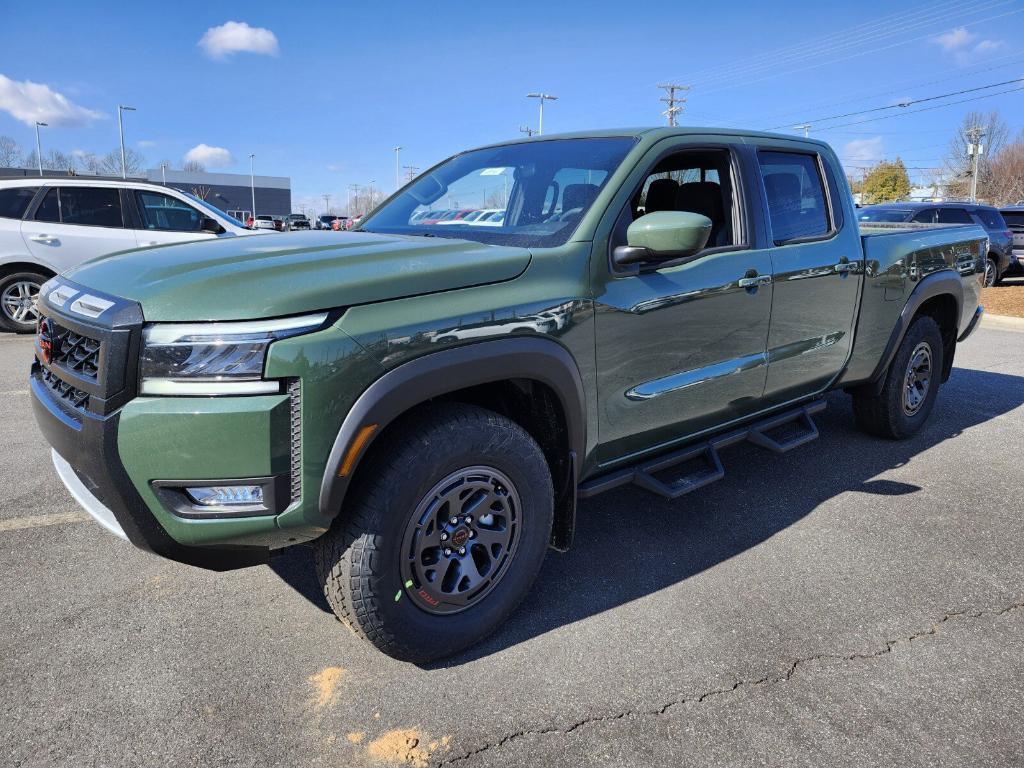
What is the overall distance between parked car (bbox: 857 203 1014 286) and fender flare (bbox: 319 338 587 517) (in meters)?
12.7

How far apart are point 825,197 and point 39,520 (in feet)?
14.5

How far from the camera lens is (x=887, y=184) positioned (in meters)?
79.2

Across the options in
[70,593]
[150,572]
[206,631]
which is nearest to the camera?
[206,631]

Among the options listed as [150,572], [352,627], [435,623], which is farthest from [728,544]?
[150,572]

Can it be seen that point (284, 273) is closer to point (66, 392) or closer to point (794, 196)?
point (66, 392)

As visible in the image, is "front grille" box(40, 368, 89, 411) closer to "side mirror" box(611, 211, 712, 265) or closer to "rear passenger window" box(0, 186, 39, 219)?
"side mirror" box(611, 211, 712, 265)

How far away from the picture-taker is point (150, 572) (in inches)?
124

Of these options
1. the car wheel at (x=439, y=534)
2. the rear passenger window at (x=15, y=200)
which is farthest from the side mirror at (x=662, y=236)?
the rear passenger window at (x=15, y=200)

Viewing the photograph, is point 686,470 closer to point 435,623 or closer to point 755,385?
point 755,385

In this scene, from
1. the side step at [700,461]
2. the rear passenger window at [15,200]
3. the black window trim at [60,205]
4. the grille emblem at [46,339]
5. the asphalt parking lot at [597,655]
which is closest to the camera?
the asphalt parking lot at [597,655]

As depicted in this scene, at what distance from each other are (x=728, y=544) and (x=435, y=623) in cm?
163

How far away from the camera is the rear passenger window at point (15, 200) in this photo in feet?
28.1

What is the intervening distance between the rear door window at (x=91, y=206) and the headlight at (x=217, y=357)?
8.05m

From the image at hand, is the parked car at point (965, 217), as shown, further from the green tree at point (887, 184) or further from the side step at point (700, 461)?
the green tree at point (887, 184)
